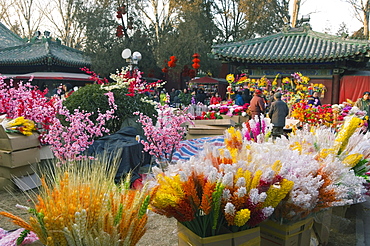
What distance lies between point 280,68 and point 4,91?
38.2ft

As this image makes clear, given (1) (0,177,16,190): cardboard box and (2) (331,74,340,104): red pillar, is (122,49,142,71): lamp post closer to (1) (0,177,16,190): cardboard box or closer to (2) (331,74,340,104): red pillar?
(1) (0,177,16,190): cardboard box

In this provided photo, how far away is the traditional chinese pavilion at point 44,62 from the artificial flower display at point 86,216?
19511 mm

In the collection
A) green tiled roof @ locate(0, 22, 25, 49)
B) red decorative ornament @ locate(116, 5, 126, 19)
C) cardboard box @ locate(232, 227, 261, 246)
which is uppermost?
red decorative ornament @ locate(116, 5, 126, 19)

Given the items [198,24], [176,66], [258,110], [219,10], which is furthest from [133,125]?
[219,10]

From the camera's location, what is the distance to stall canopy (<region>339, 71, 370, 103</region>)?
44.2 feet

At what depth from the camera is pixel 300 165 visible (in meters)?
2.03

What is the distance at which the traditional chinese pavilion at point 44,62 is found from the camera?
20.4m

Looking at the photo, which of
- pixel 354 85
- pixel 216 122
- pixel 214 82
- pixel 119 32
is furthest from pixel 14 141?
pixel 119 32

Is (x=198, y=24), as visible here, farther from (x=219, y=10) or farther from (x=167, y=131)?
(x=167, y=131)

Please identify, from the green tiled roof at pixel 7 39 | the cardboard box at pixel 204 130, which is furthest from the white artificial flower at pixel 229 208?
the green tiled roof at pixel 7 39

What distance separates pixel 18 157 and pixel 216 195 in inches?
139

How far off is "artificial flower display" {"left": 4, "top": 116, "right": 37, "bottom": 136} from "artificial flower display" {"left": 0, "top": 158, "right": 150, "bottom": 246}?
3.20 meters

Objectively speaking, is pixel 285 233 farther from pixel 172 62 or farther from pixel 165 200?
pixel 172 62

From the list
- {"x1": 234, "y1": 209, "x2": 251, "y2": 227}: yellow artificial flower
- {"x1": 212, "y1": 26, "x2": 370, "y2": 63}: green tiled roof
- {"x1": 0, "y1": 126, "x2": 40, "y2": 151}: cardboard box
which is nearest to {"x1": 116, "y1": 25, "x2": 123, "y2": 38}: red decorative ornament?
{"x1": 212, "y1": 26, "x2": 370, "y2": 63}: green tiled roof
